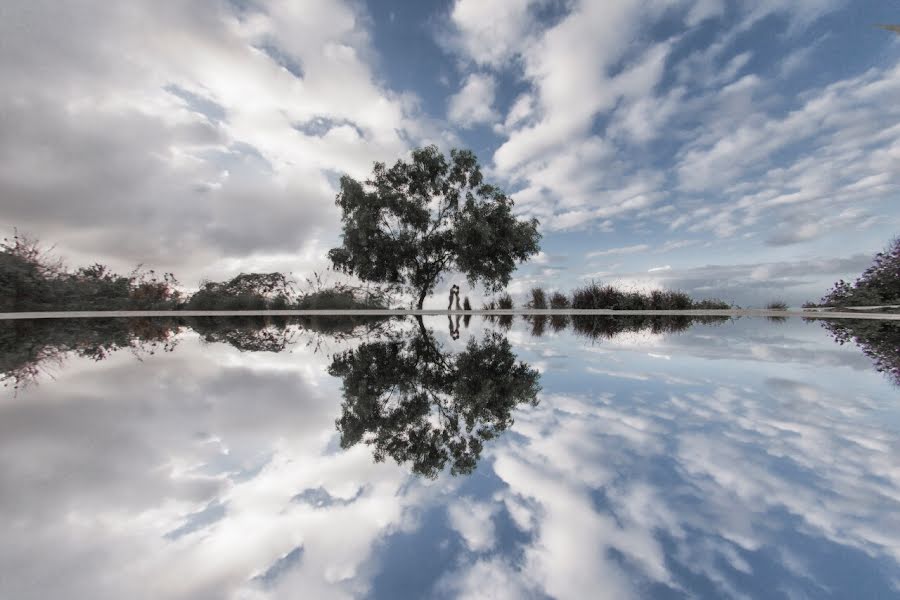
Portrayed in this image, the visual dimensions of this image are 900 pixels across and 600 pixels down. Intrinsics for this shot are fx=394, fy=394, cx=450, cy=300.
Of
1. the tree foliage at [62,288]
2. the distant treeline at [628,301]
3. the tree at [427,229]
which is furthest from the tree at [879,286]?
the tree foliage at [62,288]

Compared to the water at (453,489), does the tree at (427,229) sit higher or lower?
higher

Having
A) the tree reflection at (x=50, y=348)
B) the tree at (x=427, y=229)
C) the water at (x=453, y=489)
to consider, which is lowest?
the water at (x=453, y=489)

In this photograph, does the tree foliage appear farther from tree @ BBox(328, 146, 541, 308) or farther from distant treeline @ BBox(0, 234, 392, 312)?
tree @ BBox(328, 146, 541, 308)

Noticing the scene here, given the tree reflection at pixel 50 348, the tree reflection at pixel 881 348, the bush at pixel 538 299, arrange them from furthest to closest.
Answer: the bush at pixel 538 299
the tree reflection at pixel 50 348
the tree reflection at pixel 881 348

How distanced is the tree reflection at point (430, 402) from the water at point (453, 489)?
2 centimetres

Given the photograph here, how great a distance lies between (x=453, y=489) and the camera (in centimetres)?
137

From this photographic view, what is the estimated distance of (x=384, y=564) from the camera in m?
0.98

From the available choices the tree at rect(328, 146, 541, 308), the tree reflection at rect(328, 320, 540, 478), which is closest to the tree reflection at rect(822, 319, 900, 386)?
the tree reflection at rect(328, 320, 540, 478)

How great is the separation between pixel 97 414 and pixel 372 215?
16.9m

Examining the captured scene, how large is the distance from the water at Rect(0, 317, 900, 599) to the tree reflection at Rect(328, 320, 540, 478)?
0.06ft

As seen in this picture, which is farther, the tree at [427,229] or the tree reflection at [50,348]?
the tree at [427,229]

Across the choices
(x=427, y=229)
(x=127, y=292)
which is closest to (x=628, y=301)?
(x=427, y=229)

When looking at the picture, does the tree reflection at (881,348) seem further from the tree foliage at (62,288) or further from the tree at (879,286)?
the tree foliage at (62,288)

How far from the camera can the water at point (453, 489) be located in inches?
37.0
